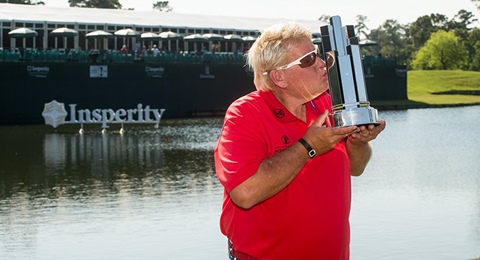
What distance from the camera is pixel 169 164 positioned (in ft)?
79.8

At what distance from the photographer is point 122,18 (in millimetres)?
61719

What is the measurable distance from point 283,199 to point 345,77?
601 millimetres

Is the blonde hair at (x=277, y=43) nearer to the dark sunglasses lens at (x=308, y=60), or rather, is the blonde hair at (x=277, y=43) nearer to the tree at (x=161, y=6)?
the dark sunglasses lens at (x=308, y=60)

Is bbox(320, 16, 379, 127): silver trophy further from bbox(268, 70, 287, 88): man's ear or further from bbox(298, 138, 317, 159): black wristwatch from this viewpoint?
bbox(268, 70, 287, 88): man's ear

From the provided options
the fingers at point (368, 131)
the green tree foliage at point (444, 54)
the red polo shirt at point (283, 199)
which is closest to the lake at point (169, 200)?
the red polo shirt at point (283, 199)

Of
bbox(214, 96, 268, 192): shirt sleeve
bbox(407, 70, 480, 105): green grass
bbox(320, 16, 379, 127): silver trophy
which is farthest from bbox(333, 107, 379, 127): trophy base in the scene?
bbox(407, 70, 480, 105): green grass

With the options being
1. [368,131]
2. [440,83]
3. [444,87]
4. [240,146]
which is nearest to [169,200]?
[240,146]

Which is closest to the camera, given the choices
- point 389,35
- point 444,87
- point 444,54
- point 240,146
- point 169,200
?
point 240,146

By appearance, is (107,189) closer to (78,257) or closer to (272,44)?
(78,257)

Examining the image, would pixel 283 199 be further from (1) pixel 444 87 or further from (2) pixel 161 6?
(2) pixel 161 6

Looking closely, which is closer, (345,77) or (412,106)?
(345,77)

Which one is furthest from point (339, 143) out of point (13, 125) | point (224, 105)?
point (224, 105)

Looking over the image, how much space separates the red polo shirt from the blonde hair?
0.15 meters

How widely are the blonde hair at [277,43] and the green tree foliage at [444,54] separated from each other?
117 meters
